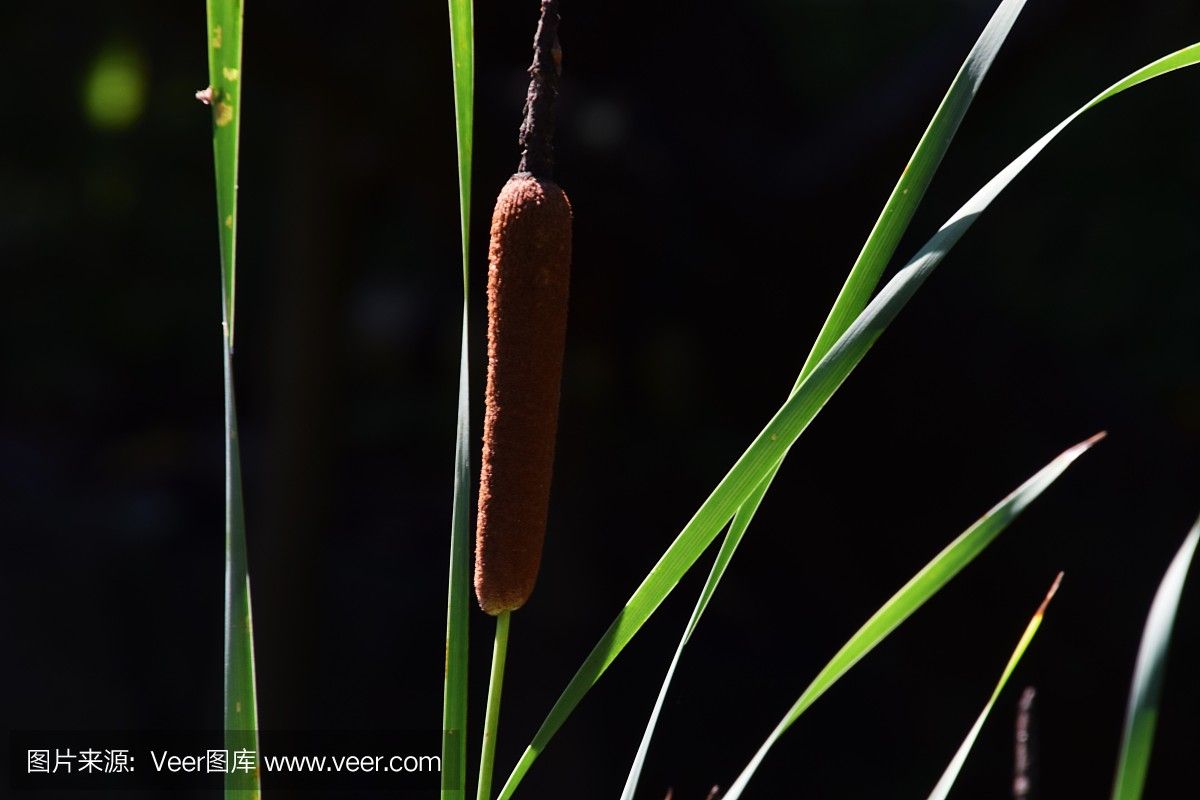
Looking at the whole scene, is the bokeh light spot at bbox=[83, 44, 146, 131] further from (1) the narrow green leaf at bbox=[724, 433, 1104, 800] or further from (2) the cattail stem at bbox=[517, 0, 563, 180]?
(1) the narrow green leaf at bbox=[724, 433, 1104, 800]

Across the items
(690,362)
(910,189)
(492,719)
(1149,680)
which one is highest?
(910,189)

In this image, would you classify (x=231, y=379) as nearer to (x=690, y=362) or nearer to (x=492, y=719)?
(x=492, y=719)

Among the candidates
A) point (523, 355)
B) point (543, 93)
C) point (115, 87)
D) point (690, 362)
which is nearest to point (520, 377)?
point (523, 355)

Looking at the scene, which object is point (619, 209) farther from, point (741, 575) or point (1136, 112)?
point (1136, 112)

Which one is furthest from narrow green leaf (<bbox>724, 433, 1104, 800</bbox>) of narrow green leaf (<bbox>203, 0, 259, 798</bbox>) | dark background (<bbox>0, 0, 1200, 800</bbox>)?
dark background (<bbox>0, 0, 1200, 800</bbox>)

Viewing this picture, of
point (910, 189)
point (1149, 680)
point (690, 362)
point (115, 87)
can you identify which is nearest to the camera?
point (1149, 680)

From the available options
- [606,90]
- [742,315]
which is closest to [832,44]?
[742,315]

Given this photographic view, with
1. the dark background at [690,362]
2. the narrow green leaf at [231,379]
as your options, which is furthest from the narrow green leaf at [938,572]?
the dark background at [690,362]
